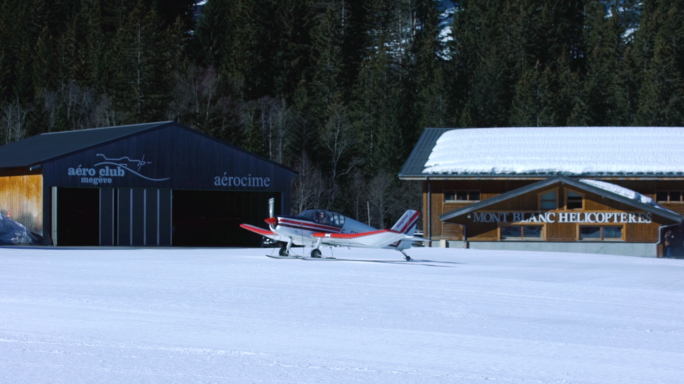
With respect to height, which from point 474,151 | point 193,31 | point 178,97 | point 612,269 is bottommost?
point 612,269

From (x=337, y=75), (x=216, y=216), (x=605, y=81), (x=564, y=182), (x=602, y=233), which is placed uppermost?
(x=337, y=75)

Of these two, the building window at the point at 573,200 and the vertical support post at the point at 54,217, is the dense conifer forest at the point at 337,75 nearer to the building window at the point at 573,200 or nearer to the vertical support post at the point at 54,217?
the building window at the point at 573,200

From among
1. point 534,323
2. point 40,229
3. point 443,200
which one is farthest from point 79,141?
point 534,323

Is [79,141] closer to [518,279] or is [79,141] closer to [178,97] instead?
[518,279]

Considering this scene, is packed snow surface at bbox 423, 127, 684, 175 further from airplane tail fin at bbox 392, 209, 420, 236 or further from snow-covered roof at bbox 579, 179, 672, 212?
airplane tail fin at bbox 392, 209, 420, 236

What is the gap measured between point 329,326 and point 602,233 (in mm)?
27465

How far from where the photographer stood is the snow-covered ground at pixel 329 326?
24.6ft

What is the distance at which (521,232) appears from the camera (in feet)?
116

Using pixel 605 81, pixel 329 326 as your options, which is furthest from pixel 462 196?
pixel 605 81

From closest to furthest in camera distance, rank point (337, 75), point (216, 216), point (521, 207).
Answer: point (521, 207), point (216, 216), point (337, 75)

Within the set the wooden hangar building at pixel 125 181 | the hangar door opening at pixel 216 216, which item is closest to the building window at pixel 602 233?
the wooden hangar building at pixel 125 181

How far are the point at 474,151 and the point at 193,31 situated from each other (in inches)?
2345

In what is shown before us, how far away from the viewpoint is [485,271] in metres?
19.2

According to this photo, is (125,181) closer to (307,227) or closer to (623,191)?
(307,227)
